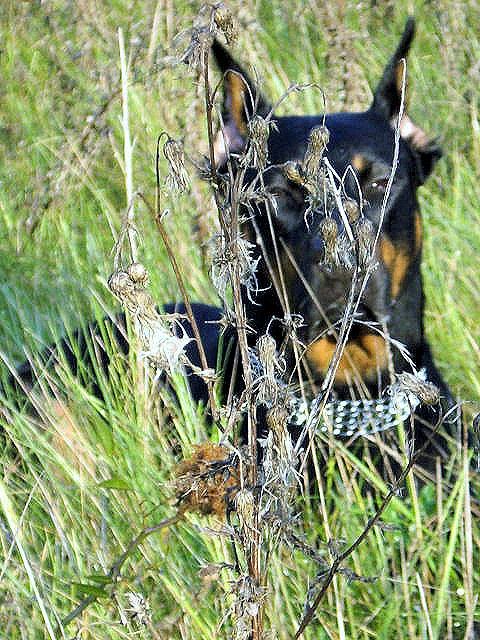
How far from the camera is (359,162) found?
283 centimetres

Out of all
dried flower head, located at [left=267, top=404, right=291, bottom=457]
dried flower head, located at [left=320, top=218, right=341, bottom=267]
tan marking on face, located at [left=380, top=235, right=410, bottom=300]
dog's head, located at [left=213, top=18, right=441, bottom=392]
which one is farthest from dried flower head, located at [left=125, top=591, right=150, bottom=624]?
tan marking on face, located at [left=380, top=235, right=410, bottom=300]

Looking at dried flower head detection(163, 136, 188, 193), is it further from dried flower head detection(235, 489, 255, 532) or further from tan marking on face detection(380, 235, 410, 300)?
tan marking on face detection(380, 235, 410, 300)

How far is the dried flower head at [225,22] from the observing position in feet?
4.56

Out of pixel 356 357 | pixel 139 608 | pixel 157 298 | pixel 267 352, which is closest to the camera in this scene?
pixel 267 352

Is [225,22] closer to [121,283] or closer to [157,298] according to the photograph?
[121,283]

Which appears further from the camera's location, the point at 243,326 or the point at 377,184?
the point at 377,184

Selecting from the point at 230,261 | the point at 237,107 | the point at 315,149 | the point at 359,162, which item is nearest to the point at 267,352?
the point at 230,261

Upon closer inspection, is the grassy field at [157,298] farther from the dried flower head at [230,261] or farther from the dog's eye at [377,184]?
the dog's eye at [377,184]

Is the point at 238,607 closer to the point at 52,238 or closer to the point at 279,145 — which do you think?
the point at 279,145

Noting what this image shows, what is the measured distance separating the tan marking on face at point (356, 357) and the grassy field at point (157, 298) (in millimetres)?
270

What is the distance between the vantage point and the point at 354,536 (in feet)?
7.67

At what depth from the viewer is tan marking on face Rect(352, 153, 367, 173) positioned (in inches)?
111

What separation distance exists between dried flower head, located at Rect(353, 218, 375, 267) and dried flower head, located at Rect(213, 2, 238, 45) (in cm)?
31

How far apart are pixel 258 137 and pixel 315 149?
0.08 meters
